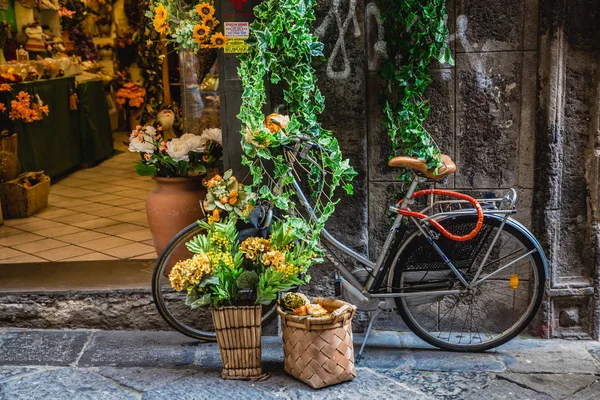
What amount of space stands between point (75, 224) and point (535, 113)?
14.9ft

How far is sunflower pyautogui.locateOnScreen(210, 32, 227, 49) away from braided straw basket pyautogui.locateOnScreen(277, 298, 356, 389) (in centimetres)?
173

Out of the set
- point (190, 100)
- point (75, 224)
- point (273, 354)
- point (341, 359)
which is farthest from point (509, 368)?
point (75, 224)

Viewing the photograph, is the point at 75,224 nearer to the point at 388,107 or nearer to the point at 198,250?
the point at 198,250

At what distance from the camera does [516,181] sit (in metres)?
5.18

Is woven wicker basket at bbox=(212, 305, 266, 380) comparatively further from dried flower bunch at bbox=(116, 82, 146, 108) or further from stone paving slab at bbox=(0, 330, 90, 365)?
dried flower bunch at bbox=(116, 82, 146, 108)

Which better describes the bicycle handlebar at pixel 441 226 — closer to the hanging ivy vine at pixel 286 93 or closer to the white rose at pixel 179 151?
the hanging ivy vine at pixel 286 93

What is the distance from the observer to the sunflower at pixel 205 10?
491cm

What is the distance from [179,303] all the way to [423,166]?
74.7 inches

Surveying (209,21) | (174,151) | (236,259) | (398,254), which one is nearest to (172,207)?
(174,151)

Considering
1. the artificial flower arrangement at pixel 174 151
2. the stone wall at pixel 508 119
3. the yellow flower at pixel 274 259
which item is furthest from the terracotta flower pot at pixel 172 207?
the yellow flower at pixel 274 259

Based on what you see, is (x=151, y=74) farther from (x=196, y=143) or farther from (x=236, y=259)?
(x=236, y=259)

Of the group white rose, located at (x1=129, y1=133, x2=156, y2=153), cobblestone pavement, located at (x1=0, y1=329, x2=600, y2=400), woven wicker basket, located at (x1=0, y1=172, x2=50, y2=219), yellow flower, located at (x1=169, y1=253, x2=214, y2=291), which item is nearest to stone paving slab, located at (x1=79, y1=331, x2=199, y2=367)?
cobblestone pavement, located at (x1=0, y1=329, x2=600, y2=400)

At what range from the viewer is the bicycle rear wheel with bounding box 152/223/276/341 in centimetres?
504

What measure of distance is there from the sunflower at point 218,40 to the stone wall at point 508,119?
605mm
